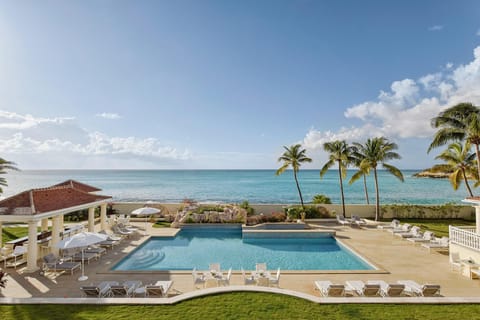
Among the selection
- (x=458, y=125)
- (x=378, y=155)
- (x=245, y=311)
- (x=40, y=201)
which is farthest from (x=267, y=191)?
(x=245, y=311)

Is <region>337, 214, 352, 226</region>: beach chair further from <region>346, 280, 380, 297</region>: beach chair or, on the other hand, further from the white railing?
<region>346, 280, 380, 297</region>: beach chair

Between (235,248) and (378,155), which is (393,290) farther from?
(378,155)

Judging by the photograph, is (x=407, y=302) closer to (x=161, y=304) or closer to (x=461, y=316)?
(x=461, y=316)

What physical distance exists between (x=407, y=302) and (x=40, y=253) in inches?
583

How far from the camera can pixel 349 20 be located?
58.7 feet

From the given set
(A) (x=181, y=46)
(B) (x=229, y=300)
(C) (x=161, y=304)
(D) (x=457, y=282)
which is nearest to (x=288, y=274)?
(B) (x=229, y=300)

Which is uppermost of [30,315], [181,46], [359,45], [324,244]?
[359,45]

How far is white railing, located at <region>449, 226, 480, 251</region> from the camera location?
10141 mm

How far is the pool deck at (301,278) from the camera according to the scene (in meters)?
7.55

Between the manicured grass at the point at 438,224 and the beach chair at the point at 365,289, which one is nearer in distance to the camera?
the beach chair at the point at 365,289

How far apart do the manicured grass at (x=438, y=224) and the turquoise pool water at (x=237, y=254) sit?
754cm

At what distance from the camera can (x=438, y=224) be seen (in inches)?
764

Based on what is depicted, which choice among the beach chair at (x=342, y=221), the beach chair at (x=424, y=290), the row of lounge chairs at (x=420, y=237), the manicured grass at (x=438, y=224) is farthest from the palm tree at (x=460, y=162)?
the beach chair at (x=424, y=290)

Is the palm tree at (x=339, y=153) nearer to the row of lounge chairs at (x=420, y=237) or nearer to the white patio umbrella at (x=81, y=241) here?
the row of lounge chairs at (x=420, y=237)
